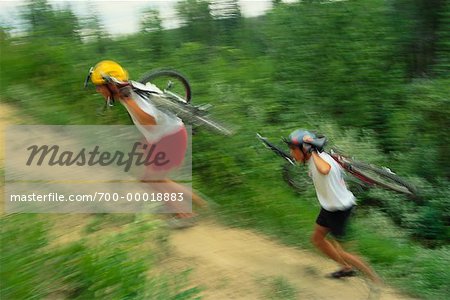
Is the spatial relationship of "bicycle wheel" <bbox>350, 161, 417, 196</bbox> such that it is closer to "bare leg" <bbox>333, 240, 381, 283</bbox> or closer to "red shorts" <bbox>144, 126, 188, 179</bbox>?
"bare leg" <bbox>333, 240, 381, 283</bbox>

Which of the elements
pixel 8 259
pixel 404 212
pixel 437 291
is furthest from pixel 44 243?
pixel 404 212

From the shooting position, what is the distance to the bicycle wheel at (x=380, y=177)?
5.71 meters

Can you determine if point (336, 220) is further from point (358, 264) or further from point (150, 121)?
point (150, 121)

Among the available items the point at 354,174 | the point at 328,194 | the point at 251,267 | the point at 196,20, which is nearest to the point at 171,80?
the point at 354,174

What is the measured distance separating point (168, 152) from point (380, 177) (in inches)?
105

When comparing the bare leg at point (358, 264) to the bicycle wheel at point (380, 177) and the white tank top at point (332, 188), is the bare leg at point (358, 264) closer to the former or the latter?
the white tank top at point (332, 188)

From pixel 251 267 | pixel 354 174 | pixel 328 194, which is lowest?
pixel 251 267

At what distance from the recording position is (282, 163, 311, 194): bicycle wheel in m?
7.29

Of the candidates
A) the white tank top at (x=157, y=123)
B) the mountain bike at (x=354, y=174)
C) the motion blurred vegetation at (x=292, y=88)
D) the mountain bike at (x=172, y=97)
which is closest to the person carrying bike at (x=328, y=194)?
the mountain bike at (x=354, y=174)

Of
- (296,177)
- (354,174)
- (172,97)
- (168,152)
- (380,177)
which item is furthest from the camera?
(296,177)

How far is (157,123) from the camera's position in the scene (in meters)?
4.91

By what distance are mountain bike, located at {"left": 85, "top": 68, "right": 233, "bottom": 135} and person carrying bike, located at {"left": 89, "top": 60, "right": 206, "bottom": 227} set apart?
58 mm

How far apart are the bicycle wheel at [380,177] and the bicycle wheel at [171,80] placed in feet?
6.96

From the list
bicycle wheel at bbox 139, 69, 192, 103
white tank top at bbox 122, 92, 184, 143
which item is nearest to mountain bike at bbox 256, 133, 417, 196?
bicycle wheel at bbox 139, 69, 192, 103
